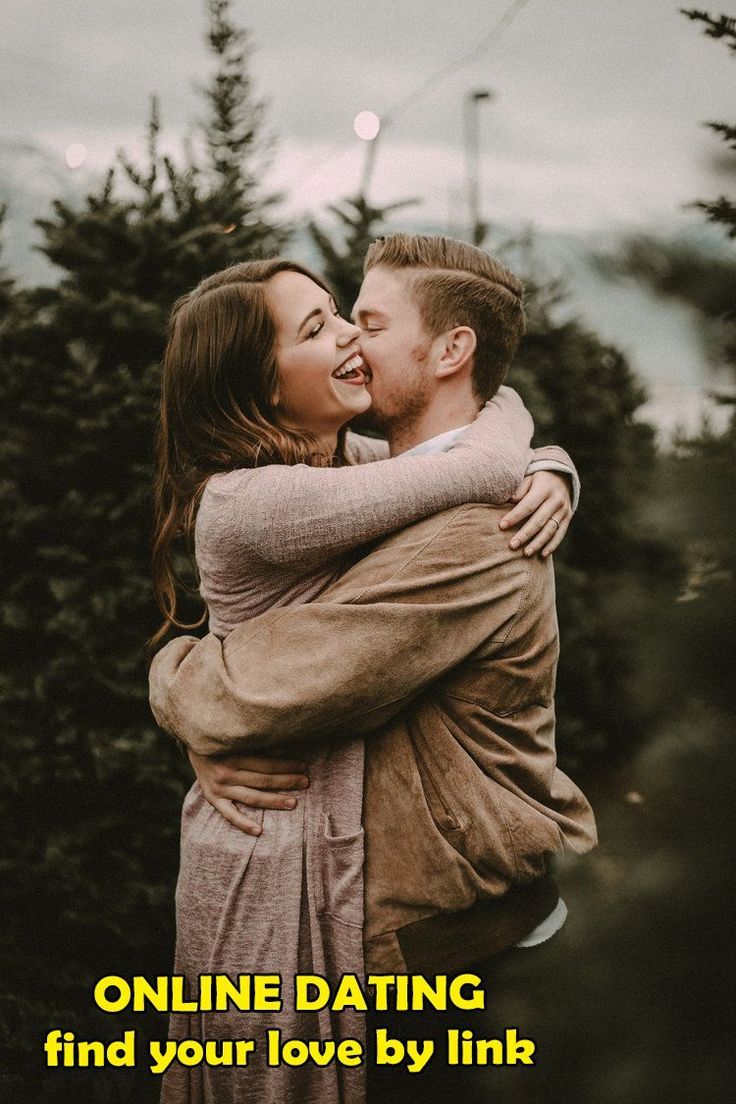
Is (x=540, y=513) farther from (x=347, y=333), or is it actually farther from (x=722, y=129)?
(x=722, y=129)

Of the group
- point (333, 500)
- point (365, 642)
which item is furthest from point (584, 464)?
point (365, 642)

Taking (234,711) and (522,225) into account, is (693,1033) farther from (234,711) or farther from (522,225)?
(522,225)

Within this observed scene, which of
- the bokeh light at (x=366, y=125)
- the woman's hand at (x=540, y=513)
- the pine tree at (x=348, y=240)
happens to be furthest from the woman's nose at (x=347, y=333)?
the bokeh light at (x=366, y=125)

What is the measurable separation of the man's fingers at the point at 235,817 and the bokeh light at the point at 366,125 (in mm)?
4715

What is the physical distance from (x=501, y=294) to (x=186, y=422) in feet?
3.08

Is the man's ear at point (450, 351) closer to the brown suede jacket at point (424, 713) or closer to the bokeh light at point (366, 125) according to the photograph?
the brown suede jacket at point (424, 713)

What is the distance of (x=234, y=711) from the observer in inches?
74.7

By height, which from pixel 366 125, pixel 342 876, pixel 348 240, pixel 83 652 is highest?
pixel 366 125

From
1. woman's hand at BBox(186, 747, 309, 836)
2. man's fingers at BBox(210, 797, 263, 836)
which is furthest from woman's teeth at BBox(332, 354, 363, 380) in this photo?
man's fingers at BBox(210, 797, 263, 836)

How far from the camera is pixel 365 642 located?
5.98ft

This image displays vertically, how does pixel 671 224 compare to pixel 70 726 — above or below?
above

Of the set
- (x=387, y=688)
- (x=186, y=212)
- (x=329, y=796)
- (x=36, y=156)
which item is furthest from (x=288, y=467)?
(x=36, y=156)

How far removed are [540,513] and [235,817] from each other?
3.25 ft

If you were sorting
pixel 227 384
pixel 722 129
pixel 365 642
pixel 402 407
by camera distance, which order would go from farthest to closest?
1. pixel 402 407
2. pixel 227 384
3. pixel 365 642
4. pixel 722 129
